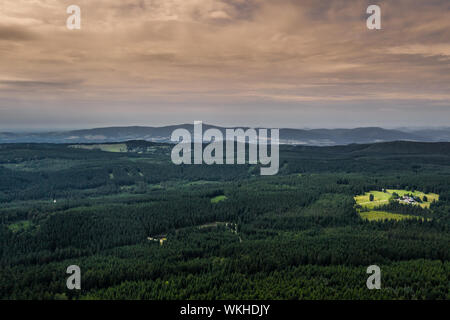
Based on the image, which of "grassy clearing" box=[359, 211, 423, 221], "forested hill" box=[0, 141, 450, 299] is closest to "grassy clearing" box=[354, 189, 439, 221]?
"grassy clearing" box=[359, 211, 423, 221]

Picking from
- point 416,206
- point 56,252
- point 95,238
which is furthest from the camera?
point 416,206

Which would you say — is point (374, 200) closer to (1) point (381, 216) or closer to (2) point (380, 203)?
(2) point (380, 203)

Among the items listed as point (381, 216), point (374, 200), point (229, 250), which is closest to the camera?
point (229, 250)

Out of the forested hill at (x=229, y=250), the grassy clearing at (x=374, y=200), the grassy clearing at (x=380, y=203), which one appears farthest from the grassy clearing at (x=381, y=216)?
the grassy clearing at (x=374, y=200)

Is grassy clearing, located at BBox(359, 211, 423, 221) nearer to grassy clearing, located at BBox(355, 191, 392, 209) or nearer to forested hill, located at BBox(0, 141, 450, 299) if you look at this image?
forested hill, located at BBox(0, 141, 450, 299)

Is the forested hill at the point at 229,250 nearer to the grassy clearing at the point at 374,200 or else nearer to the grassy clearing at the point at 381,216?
the grassy clearing at the point at 381,216

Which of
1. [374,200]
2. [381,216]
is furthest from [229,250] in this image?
[374,200]

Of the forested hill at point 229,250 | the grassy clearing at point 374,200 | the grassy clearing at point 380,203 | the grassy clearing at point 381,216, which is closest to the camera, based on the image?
the forested hill at point 229,250

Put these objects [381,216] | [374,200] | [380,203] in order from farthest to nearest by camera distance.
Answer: [374,200] < [380,203] < [381,216]
